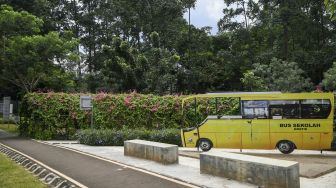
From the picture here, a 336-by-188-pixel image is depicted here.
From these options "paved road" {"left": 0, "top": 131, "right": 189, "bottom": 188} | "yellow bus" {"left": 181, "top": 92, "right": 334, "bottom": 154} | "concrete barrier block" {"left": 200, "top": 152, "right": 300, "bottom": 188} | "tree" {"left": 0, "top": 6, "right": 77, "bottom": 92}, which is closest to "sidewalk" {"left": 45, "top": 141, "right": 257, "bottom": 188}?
"concrete barrier block" {"left": 200, "top": 152, "right": 300, "bottom": 188}

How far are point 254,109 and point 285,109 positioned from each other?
125cm

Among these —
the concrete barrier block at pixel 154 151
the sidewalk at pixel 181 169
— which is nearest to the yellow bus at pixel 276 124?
the sidewalk at pixel 181 169

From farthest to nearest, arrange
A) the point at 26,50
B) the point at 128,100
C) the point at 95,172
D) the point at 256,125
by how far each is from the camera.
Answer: the point at 26,50 < the point at 128,100 < the point at 256,125 < the point at 95,172

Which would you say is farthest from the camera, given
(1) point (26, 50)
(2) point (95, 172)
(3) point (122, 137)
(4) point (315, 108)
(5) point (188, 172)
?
(1) point (26, 50)

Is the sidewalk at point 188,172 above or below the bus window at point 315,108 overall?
below

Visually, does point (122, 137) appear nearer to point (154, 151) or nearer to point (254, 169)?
point (154, 151)

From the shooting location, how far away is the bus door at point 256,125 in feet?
55.7

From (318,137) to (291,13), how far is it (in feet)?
71.8

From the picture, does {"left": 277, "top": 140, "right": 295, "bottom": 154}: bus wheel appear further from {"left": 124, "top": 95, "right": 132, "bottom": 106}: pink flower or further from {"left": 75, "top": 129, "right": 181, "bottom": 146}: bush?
{"left": 124, "top": 95, "right": 132, "bottom": 106}: pink flower

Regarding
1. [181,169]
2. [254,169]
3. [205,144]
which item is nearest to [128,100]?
[205,144]

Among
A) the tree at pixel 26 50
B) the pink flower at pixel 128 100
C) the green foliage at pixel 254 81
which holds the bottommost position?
the pink flower at pixel 128 100

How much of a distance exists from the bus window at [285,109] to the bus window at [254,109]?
282 millimetres

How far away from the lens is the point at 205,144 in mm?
17734

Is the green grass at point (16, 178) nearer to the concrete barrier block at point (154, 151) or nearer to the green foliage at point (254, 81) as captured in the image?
the concrete barrier block at point (154, 151)
